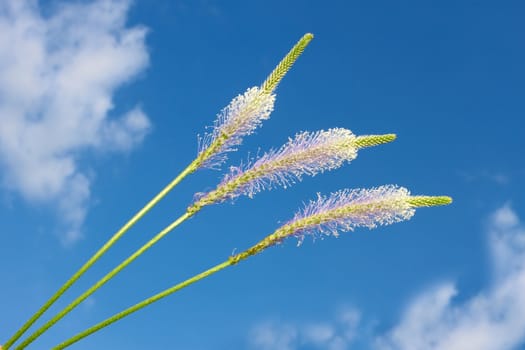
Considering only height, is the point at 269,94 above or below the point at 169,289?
above

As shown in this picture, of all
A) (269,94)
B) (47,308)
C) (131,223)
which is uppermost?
(269,94)

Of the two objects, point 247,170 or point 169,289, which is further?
point 247,170

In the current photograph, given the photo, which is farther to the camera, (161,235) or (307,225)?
(307,225)

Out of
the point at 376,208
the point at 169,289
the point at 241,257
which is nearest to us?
the point at 169,289

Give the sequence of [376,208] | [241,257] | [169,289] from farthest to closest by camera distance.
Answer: [376,208]
[241,257]
[169,289]

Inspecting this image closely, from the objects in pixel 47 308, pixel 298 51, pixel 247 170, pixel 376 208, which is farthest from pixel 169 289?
pixel 298 51

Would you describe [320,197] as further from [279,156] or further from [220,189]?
[220,189]

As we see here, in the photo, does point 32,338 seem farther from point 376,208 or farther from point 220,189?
point 376,208

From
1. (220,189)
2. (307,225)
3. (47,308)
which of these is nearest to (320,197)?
(307,225)

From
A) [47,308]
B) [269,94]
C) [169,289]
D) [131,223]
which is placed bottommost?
[169,289]
